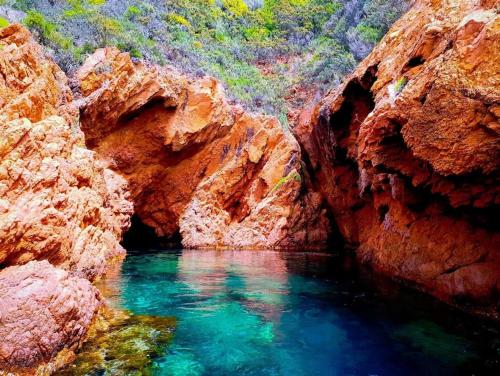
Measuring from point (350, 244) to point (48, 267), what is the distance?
1474 centimetres

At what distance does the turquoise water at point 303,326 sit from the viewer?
204 inches

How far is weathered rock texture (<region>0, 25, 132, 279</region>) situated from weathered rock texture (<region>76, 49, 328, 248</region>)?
20.4ft

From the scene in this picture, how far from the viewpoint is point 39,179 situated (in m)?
7.05

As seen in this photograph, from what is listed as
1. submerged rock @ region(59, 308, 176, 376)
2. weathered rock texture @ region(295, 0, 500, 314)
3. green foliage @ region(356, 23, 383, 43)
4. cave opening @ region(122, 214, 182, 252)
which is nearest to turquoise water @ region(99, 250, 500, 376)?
submerged rock @ region(59, 308, 176, 376)

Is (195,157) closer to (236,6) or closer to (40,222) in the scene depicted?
(40,222)

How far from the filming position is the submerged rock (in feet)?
15.5

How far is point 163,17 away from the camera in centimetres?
2894

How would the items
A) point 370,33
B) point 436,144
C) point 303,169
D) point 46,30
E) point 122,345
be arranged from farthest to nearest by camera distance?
point 370,33, point 303,169, point 46,30, point 436,144, point 122,345

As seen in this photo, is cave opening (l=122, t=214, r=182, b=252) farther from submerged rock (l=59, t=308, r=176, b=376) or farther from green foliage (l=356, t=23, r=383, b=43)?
green foliage (l=356, t=23, r=383, b=43)

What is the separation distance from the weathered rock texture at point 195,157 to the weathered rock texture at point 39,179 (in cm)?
621

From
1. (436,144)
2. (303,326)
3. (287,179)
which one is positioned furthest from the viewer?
(287,179)

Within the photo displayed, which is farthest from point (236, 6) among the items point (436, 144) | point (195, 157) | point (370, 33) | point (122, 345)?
point (122, 345)

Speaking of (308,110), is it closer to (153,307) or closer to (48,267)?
(153,307)

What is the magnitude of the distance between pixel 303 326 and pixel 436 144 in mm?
3787
